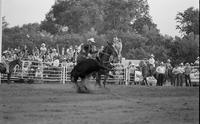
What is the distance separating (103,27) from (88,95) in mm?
52434

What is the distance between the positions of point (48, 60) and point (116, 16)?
40.2m

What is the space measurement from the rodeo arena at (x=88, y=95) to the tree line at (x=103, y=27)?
2333 centimetres

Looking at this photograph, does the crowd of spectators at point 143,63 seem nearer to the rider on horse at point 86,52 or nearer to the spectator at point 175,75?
the spectator at point 175,75

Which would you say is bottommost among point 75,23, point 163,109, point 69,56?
point 163,109

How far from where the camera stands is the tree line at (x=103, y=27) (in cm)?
5719

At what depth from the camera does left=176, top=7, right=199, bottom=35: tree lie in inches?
2096

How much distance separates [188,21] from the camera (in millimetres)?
55062

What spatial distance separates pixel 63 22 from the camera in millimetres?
72688

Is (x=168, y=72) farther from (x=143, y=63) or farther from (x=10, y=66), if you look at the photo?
(x=10, y=66)

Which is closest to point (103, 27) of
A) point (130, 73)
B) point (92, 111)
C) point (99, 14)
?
point (99, 14)

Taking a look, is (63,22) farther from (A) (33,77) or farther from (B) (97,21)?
(A) (33,77)

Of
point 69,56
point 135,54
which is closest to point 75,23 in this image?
point 135,54

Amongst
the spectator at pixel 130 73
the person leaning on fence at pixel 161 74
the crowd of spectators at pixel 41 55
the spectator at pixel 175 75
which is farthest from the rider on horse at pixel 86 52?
the spectator at pixel 175 75

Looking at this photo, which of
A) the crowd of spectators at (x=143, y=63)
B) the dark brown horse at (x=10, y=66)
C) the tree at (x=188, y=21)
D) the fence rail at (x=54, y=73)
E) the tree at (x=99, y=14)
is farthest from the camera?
the tree at (x=99, y=14)
